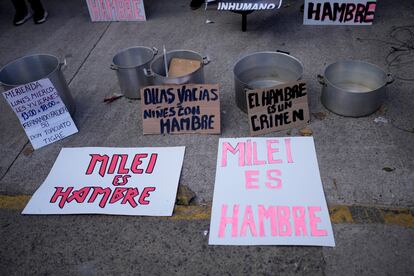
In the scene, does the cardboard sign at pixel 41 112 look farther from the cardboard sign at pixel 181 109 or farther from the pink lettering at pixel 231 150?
the pink lettering at pixel 231 150

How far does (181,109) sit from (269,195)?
2.84 feet

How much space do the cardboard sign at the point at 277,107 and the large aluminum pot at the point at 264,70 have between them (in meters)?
0.19

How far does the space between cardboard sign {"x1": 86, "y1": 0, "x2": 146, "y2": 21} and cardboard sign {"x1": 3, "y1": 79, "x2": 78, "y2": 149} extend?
191 cm

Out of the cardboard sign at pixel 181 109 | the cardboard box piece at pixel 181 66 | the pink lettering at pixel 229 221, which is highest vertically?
the cardboard box piece at pixel 181 66

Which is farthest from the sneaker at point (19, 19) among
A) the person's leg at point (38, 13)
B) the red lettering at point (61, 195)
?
the red lettering at point (61, 195)

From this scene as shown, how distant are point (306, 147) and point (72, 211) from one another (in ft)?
4.90

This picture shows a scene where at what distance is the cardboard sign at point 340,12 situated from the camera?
3258 mm

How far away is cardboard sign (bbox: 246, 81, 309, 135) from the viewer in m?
2.23

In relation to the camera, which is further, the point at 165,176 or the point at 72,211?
the point at 165,176

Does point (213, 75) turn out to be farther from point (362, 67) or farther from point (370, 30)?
point (370, 30)

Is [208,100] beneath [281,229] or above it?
above

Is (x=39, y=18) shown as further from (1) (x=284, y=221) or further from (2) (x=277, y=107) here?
(1) (x=284, y=221)

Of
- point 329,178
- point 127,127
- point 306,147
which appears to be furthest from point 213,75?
point 329,178

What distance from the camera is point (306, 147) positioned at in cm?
222
